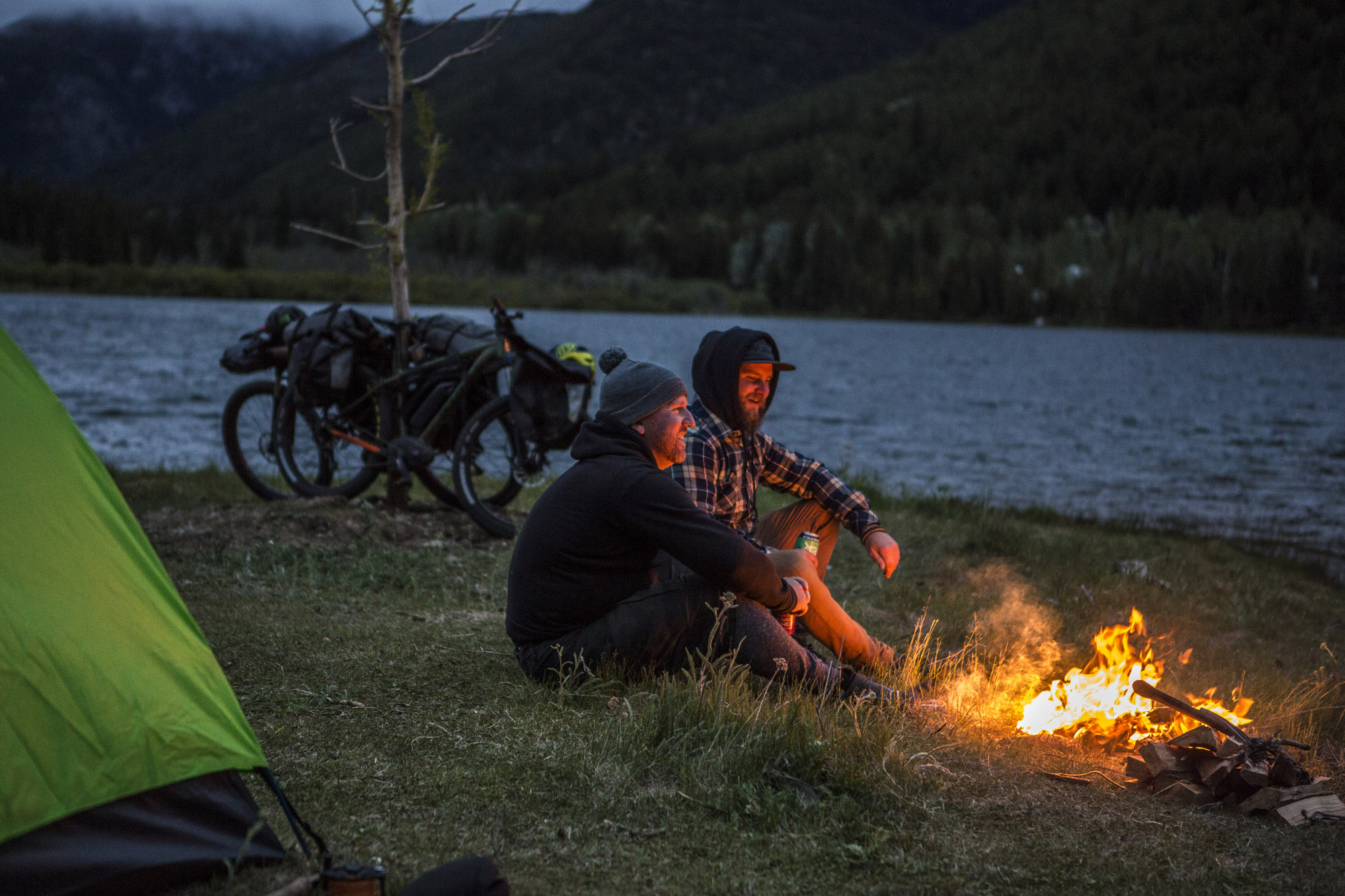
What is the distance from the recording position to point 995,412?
4009cm

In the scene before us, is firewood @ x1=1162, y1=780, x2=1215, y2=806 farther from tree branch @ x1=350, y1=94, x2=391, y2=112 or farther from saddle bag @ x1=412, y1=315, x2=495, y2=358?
tree branch @ x1=350, y1=94, x2=391, y2=112

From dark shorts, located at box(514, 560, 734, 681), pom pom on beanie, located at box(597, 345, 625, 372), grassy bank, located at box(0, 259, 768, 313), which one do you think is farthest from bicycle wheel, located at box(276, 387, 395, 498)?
grassy bank, located at box(0, 259, 768, 313)

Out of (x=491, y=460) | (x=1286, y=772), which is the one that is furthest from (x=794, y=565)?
(x=491, y=460)

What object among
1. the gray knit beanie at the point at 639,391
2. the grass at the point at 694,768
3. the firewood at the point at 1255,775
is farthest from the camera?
the gray knit beanie at the point at 639,391

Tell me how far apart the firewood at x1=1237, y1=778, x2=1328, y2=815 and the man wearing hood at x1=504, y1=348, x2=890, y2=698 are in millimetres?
1476

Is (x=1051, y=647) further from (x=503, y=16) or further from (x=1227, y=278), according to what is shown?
(x=1227, y=278)

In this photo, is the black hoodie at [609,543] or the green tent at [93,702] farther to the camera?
the black hoodie at [609,543]

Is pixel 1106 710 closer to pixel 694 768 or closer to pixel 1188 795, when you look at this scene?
pixel 1188 795

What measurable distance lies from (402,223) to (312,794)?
695 centimetres

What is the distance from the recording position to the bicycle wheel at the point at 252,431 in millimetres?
9906

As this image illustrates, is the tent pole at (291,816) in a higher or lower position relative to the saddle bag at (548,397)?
lower

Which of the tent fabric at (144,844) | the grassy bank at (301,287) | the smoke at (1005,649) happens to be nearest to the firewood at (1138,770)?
the smoke at (1005,649)

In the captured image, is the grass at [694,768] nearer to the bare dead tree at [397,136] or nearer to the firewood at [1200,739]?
the firewood at [1200,739]

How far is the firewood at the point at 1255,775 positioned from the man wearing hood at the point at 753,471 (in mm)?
1563
